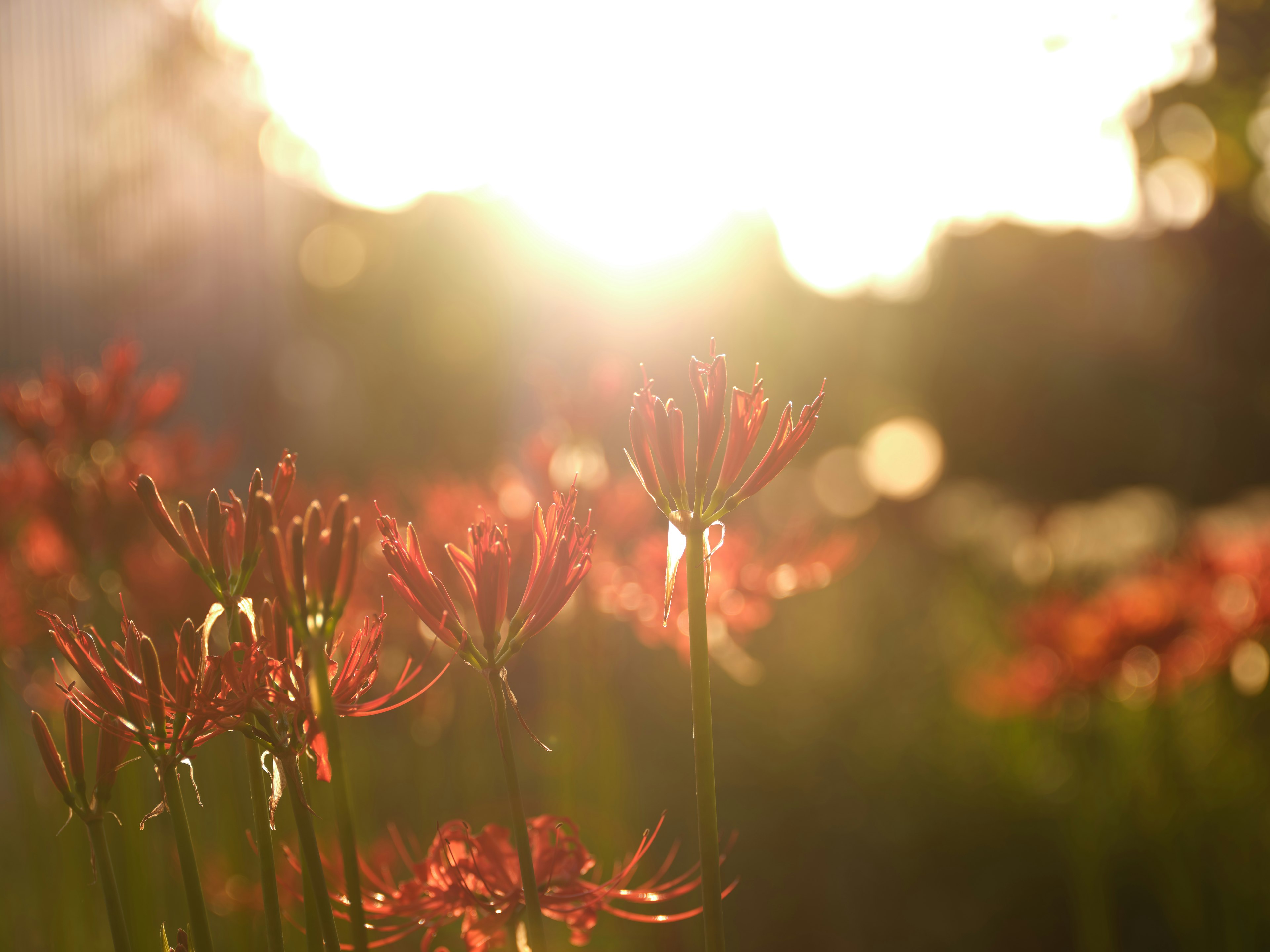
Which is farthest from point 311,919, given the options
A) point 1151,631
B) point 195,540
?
point 1151,631

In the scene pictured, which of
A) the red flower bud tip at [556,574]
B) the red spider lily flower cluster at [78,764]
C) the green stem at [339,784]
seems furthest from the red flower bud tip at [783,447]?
the red spider lily flower cluster at [78,764]

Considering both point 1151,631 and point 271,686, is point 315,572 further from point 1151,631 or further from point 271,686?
point 1151,631

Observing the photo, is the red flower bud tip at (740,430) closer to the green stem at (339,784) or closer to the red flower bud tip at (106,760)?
the green stem at (339,784)

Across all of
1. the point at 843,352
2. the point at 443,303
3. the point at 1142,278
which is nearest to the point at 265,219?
the point at 443,303

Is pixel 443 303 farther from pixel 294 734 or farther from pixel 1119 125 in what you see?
pixel 294 734

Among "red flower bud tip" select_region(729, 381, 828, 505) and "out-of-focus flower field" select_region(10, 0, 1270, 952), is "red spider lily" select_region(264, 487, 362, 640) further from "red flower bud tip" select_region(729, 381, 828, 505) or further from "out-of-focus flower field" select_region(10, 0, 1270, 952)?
"red flower bud tip" select_region(729, 381, 828, 505)

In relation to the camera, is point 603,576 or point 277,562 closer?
point 277,562

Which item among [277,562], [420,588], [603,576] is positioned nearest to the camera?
[277,562]
